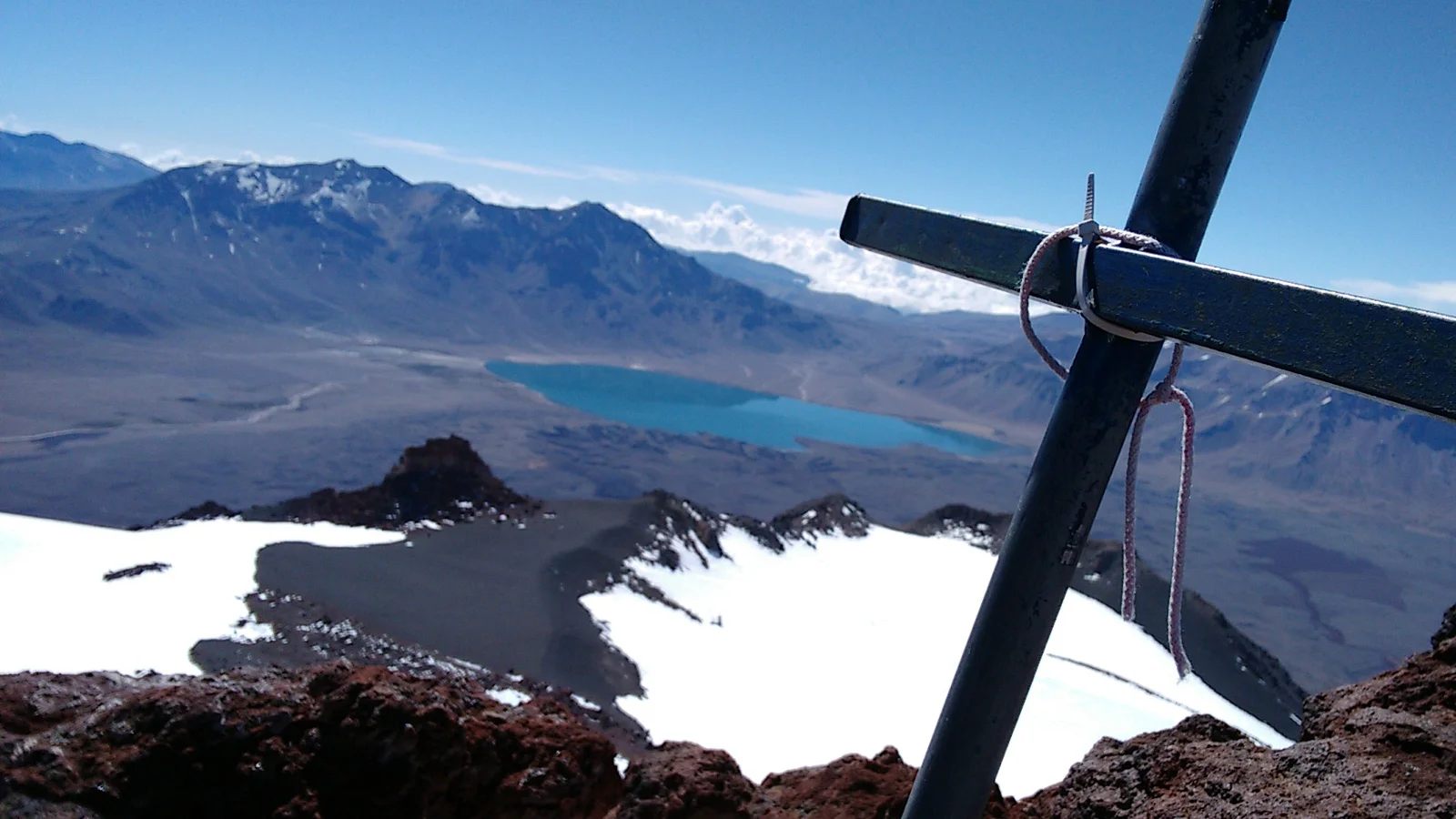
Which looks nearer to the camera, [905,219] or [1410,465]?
[905,219]

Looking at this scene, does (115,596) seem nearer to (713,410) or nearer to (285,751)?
(285,751)

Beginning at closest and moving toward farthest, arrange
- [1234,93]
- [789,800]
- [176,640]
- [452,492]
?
[1234,93], [789,800], [176,640], [452,492]

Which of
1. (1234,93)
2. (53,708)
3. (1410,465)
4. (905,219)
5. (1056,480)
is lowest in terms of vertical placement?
(53,708)

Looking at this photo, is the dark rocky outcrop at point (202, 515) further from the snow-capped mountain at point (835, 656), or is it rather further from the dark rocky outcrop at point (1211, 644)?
the dark rocky outcrop at point (1211, 644)

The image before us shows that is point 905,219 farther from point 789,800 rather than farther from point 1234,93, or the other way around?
point 789,800

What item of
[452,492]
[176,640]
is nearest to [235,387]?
[452,492]

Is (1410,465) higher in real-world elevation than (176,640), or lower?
higher

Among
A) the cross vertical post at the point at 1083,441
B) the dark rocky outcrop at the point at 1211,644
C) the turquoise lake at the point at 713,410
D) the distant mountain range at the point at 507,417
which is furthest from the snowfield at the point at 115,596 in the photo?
the turquoise lake at the point at 713,410
